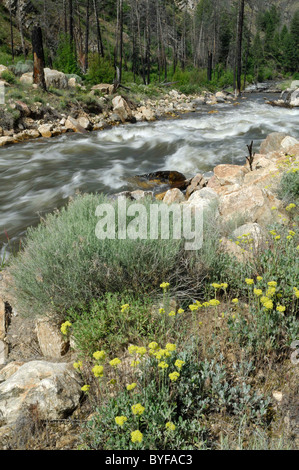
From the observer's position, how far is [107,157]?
11250 millimetres

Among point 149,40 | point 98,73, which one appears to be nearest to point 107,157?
point 98,73

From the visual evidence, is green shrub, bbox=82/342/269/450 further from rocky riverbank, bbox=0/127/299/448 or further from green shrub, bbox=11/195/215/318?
green shrub, bbox=11/195/215/318

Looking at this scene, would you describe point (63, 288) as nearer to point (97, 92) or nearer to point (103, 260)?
point (103, 260)

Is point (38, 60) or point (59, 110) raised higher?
point (38, 60)

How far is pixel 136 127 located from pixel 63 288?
44.9ft

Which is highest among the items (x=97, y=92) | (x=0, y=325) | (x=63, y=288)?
(x=97, y=92)

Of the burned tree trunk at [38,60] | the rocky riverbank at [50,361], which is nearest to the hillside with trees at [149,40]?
the burned tree trunk at [38,60]

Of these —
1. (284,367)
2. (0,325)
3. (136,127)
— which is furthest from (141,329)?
(136,127)

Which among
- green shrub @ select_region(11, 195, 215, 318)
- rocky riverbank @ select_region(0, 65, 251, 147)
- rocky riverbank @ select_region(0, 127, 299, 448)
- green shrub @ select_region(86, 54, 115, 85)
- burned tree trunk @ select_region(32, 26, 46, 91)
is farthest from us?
green shrub @ select_region(86, 54, 115, 85)

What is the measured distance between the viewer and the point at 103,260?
2936mm

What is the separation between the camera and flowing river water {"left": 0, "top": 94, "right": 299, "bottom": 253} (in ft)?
26.1

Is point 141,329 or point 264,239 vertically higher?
point 264,239

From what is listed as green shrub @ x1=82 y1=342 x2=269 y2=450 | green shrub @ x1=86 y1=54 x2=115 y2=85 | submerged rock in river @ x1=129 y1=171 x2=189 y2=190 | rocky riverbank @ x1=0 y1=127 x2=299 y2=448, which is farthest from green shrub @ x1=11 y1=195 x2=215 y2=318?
green shrub @ x1=86 y1=54 x2=115 y2=85

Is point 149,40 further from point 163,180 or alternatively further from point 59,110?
point 163,180
